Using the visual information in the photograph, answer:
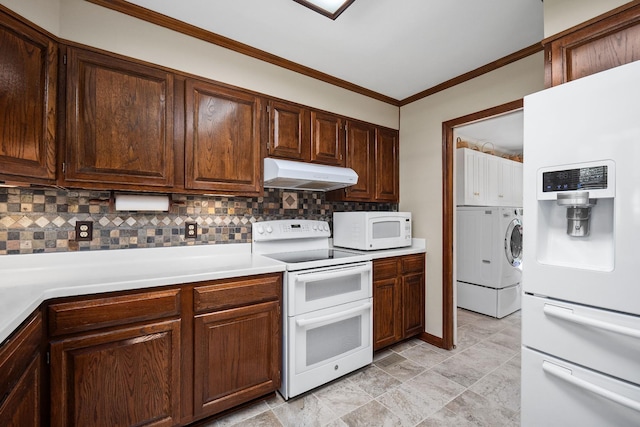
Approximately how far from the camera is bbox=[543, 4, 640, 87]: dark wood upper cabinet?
1235 mm

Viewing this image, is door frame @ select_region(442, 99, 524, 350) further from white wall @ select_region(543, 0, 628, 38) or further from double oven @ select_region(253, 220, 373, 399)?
white wall @ select_region(543, 0, 628, 38)

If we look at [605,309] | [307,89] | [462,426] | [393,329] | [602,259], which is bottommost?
[462,426]

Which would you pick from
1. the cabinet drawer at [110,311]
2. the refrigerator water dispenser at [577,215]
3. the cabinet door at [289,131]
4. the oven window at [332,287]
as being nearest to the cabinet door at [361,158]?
the cabinet door at [289,131]

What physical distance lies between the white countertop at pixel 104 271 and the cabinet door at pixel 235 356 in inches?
10.1

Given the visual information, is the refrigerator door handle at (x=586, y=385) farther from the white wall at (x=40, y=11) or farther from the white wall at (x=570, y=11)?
the white wall at (x=40, y=11)

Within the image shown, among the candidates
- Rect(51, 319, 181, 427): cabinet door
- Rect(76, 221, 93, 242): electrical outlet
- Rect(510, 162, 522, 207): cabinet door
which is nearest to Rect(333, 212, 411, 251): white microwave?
Rect(51, 319, 181, 427): cabinet door

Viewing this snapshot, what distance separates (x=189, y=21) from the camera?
1740mm

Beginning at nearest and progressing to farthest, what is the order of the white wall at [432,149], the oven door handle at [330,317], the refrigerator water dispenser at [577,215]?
the refrigerator water dispenser at [577,215] < the oven door handle at [330,317] < the white wall at [432,149]

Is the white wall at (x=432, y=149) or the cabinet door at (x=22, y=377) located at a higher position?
the white wall at (x=432, y=149)

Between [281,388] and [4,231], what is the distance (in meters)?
1.80

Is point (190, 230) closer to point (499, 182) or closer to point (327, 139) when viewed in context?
point (327, 139)

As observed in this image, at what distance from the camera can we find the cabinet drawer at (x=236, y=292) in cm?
152

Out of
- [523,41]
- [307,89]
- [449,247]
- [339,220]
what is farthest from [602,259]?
[307,89]

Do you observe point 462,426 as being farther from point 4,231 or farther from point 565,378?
point 4,231
